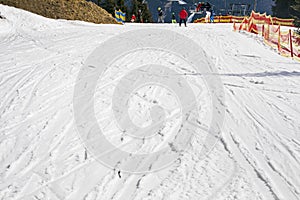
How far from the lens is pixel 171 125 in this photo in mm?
5270

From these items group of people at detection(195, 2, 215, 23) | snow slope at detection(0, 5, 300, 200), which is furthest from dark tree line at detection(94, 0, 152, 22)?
snow slope at detection(0, 5, 300, 200)

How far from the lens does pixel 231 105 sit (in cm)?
620

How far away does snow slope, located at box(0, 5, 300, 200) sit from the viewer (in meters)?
3.60

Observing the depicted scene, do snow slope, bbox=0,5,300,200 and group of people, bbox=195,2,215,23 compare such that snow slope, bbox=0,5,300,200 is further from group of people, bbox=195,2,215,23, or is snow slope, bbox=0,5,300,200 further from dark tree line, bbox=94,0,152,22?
dark tree line, bbox=94,0,152,22

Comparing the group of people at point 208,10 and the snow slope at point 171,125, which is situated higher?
the group of people at point 208,10

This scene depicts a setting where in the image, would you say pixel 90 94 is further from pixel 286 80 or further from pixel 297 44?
pixel 297 44

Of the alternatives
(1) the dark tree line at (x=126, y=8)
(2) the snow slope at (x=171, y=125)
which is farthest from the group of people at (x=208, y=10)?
(2) the snow slope at (x=171, y=125)

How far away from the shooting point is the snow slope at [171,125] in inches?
142

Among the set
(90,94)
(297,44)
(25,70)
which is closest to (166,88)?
(90,94)

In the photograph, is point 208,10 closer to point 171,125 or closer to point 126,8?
point 126,8

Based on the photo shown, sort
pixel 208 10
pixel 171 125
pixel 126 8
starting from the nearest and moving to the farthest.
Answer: pixel 171 125 → pixel 208 10 → pixel 126 8

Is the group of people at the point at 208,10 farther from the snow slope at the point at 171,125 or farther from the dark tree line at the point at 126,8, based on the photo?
the snow slope at the point at 171,125

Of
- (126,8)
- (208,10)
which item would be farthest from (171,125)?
(126,8)

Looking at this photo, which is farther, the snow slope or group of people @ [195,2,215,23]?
group of people @ [195,2,215,23]
